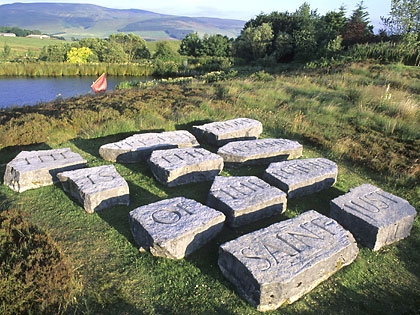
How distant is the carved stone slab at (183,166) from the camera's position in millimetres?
6555

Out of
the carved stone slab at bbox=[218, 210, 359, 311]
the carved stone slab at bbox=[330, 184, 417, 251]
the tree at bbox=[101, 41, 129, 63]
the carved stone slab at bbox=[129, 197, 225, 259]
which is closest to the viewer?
the carved stone slab at bbox=[218, 210, 359, 311]

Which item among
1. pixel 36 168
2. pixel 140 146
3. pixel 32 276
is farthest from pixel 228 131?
pixel 32 276

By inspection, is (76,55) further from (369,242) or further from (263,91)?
(369,242)

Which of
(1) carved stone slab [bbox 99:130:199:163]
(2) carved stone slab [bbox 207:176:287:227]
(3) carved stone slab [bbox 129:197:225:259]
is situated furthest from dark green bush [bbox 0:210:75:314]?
(1) carved stone slab [bbox 99:130:199:163]

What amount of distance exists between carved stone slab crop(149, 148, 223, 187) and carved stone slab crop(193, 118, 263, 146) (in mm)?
1610

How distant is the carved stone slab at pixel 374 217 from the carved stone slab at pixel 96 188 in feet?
12.3

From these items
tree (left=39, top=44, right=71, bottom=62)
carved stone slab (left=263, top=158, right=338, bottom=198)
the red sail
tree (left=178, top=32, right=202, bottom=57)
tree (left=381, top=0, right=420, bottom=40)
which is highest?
tree (left=381, top=0, right=420, bottom=40)

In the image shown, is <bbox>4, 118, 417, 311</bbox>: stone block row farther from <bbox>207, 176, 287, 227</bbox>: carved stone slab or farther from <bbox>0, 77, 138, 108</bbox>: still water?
<bbox>0, 77, 138, 108</bbox>: still water

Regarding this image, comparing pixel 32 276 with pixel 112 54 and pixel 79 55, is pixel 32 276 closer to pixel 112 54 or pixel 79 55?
pixel 79 55

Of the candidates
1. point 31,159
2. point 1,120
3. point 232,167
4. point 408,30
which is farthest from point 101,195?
point 408,30

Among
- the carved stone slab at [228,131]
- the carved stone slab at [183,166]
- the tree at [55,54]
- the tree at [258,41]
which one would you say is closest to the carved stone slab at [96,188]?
the carved stone slab at [183,166]

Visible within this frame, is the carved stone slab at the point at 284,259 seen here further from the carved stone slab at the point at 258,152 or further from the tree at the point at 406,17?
the tree at the point at 406,17

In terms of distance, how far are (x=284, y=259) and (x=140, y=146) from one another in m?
4.93

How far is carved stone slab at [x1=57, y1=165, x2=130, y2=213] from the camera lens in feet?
18.3
